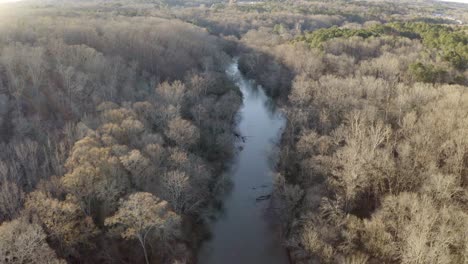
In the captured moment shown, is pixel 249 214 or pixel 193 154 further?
pixel 193 154

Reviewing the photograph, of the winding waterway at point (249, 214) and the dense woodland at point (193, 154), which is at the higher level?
the dense woodland at point (193, 154)

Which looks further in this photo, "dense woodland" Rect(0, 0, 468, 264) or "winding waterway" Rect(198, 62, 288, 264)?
"winding waterway" Rect(198, 62, 288, 264)

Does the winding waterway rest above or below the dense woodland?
below

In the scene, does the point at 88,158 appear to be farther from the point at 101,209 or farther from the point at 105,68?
the point at 105,68

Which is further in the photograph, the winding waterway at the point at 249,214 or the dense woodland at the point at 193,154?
the winding waterway at the point at 249,214
